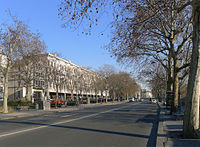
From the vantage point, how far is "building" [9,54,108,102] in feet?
127

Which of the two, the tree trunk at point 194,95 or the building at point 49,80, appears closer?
the tree trunk at point 194,95

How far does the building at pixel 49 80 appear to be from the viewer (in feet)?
127

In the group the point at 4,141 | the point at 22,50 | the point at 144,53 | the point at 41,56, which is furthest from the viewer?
the point at 41,56

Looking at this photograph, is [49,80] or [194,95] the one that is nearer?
[194,95]

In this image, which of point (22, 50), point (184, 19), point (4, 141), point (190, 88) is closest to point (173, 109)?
point (184, 19)

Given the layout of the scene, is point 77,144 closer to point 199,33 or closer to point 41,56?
point 199,33

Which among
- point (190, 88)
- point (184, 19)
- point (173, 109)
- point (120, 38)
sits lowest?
point (173, 109)

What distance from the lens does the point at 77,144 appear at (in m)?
7.93

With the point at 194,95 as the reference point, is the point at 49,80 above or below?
above

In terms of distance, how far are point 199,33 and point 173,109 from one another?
14.6 meters

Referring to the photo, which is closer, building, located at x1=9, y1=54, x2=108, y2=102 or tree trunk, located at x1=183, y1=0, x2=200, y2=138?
tree trunk, located at x1=183, y1=0, x2=200, y2=138

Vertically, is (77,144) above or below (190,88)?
below

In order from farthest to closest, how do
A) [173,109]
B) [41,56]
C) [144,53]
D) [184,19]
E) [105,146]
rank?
1. [41,56]
2. [144,53]
3. [173,109]
4. [184,19]
5. [105,146]

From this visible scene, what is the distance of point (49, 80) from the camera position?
38.3 meters
